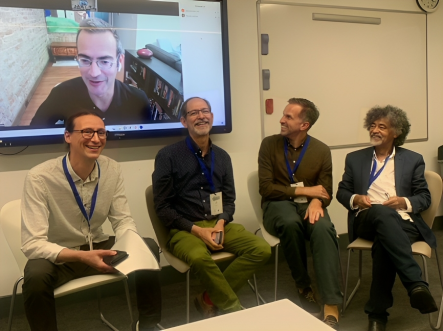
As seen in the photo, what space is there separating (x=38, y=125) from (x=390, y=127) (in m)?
2.24

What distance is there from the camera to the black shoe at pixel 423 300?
214 centimetres

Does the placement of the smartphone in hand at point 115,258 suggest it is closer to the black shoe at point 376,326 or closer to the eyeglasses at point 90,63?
the eyeglasses at point 90,63

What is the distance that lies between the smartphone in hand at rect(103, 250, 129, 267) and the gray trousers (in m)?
0.99

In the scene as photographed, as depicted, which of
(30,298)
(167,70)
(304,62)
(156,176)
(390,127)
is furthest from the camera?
(304,62)

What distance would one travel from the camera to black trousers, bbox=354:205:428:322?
2.22 m

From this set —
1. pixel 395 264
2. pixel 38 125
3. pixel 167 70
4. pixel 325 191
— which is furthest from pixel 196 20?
pixel 395 264

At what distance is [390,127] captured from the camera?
2.65 meters

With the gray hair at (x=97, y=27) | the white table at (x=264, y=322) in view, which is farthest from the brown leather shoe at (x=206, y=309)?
the gray hair at (x=97, y=27)

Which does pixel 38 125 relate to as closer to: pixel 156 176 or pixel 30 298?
pixel 156 176

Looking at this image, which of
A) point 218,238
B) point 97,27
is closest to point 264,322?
point 218,238

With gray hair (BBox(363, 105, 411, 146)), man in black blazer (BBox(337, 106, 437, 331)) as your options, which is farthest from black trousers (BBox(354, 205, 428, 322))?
gray hair (BBox(363, 105, 411, 146))

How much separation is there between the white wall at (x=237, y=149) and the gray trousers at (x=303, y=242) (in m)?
0.70

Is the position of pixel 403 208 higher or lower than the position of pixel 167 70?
lower

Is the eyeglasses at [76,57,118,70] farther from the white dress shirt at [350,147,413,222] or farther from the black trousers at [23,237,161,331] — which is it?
the white dress shirt at [350,147,413,222]
